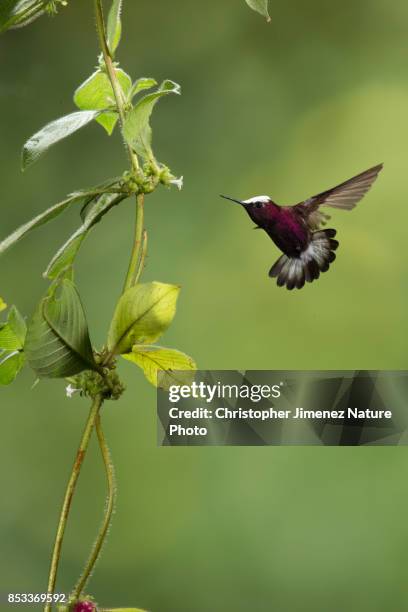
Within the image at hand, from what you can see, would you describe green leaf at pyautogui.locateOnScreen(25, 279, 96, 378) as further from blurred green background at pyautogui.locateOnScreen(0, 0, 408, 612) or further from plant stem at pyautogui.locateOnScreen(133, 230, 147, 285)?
blurred green background at pyautogui.locateOnScreen(0, 0, 408, 612)

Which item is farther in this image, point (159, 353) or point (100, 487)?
point (100, 487)

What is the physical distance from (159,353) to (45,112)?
0.92 meters

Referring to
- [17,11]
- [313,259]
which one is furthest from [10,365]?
[313,259]

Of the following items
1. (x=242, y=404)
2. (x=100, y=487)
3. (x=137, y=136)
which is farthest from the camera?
(x=100, y=487)

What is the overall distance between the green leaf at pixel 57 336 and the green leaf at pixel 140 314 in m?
0.01

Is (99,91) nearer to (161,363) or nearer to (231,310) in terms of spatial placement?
(161,363)

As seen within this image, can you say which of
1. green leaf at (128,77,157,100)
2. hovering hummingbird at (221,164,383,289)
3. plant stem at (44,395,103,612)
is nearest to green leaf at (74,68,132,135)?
green leaf at (128,77,157,100)

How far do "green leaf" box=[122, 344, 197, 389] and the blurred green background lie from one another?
72cm

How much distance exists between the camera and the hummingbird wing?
584 mm

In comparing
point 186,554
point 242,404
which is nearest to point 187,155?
point 186,554

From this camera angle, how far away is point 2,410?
1052mm

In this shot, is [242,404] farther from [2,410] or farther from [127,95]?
[2,410]

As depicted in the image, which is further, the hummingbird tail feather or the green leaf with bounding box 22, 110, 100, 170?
the hummingbird tail feather

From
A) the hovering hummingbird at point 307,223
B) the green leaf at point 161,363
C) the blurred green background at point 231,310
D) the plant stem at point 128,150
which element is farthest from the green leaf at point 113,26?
the blurred green background at point 231,310
